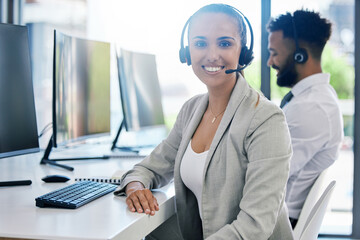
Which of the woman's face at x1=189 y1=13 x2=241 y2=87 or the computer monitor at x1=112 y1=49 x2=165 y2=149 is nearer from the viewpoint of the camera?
the woman's face at x1=189 y1=13 x2=241 y2=87

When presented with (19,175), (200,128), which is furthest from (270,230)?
(19,175)

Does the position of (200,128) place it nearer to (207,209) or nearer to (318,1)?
(207,209)

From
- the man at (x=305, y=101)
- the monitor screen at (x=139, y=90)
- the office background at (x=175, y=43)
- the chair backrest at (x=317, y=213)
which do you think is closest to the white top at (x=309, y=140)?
the man at (x=305, y=101)

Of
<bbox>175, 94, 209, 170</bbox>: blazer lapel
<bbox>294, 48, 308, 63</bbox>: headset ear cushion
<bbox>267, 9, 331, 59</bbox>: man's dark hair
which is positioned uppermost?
<bbox>267, 9, 331, 59</bbox>: man's dark hair

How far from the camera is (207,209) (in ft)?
4.37

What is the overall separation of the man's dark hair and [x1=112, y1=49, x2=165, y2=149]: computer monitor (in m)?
0.81

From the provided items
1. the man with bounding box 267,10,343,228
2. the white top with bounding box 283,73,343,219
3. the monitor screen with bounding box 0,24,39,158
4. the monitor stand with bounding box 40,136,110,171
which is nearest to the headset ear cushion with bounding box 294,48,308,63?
the man with bounding box 267,10,343,228

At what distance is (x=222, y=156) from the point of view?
1325 millimetres

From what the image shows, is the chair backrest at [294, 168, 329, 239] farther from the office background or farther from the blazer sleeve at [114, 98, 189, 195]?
the office background

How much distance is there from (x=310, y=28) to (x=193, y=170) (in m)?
1.09

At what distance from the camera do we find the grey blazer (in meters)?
1.20

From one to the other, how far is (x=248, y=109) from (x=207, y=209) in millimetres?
317

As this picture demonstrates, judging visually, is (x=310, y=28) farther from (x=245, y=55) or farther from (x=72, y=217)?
(x=72, y=217)

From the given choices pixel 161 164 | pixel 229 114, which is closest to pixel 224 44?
pixel 229 114
